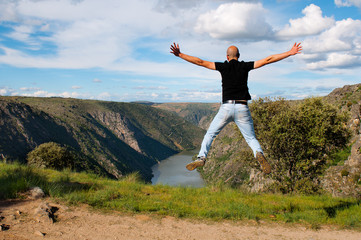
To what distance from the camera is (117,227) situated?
571cm

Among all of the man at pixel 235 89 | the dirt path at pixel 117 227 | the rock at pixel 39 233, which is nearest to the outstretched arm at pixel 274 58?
the man at pixel 235 89

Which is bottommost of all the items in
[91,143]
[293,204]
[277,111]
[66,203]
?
[91,143]

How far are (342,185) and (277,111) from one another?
48.6ft

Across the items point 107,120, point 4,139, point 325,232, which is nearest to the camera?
point 325,232

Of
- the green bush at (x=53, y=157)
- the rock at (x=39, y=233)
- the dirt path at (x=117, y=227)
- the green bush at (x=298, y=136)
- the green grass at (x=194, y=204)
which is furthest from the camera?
the green bush at (x=53, y=157)

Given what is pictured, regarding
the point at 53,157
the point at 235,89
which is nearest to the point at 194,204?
the point at 235,89

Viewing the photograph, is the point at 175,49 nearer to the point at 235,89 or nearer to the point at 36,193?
the point at 235,89

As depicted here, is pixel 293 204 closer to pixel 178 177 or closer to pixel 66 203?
pixel 66 203

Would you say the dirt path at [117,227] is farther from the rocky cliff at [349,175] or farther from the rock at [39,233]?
the rocky cliff at [349,175]

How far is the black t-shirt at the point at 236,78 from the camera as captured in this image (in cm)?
599

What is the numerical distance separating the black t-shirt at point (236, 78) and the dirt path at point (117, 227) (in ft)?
10.3

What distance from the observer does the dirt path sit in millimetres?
5227

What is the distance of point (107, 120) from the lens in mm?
192125

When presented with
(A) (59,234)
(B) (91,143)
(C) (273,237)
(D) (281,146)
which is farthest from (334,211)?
(B) (91,143)
